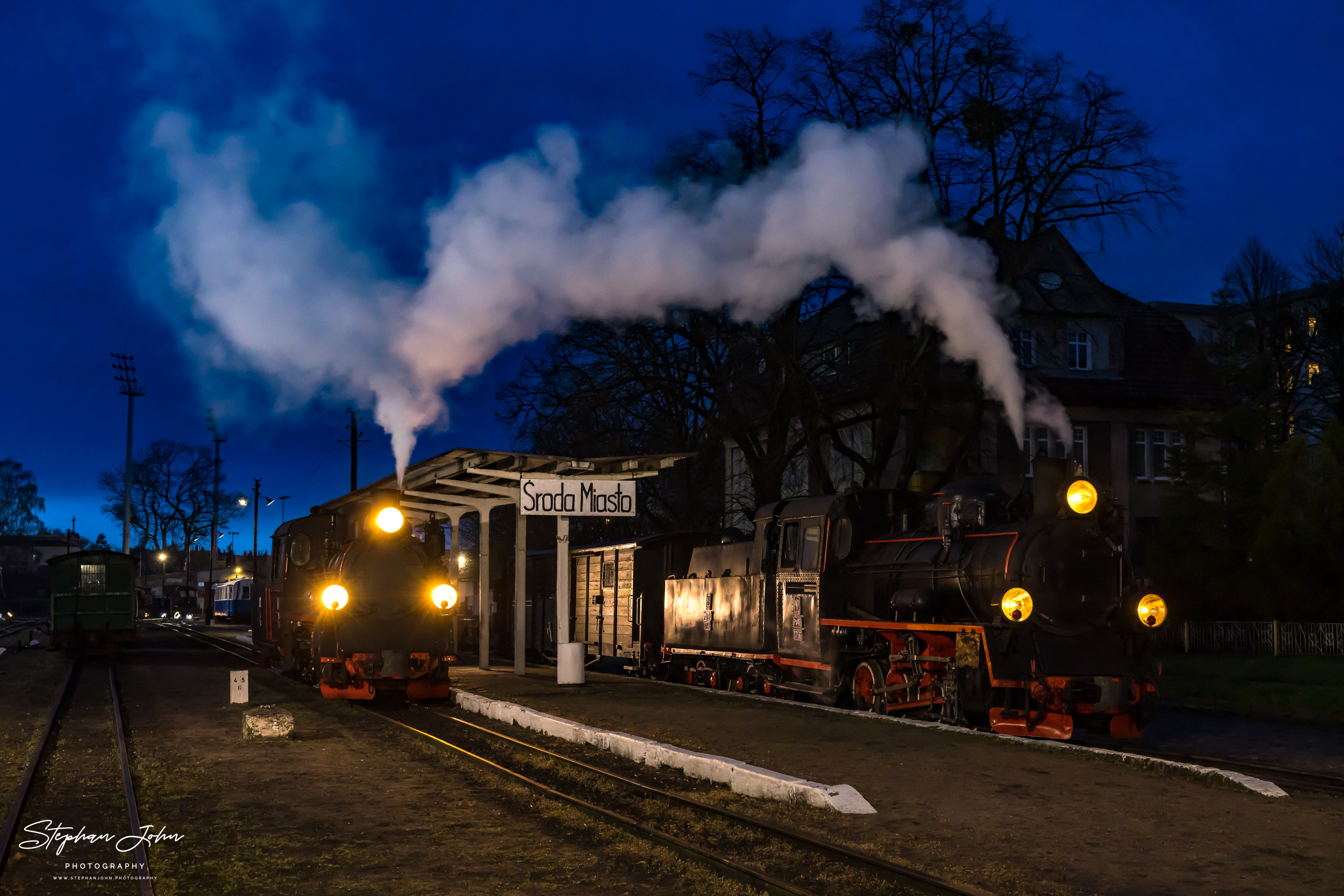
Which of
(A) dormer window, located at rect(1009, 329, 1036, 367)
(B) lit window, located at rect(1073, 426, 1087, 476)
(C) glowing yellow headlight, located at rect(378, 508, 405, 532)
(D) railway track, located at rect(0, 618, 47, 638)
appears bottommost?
(D) railway track, located at rect(0, 618, 47, 638)

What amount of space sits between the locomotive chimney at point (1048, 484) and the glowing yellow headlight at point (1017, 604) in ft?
3.17

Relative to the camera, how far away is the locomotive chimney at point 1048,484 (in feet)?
40.1

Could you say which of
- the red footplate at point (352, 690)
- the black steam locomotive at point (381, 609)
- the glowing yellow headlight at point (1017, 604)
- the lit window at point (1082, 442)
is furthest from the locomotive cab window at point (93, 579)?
the lit window at point (1082, 442)

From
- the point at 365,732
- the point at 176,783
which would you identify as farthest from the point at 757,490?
the point at 176,783

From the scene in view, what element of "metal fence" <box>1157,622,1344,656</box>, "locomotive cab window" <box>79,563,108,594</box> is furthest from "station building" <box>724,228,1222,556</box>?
"locomotive cab window" <box>79,563,108,594</box>

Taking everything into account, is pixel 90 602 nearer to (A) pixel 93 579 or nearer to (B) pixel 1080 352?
(A) pixel 93 579

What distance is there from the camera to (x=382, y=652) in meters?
15.9

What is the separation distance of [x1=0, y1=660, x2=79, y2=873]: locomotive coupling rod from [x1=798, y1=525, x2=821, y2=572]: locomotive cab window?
9.00 meters

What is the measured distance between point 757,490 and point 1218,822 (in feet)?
66.1

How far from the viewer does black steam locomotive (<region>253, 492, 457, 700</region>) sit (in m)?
15.8

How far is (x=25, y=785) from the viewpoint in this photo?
31.7ft

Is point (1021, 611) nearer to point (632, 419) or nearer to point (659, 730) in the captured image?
point (659, 730)

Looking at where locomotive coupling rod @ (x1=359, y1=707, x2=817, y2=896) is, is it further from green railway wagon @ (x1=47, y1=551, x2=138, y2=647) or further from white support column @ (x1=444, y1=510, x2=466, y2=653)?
green railway wagon @ (x1=47, y1=551, x2=138, y2=647)

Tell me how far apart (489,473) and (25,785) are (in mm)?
9069
